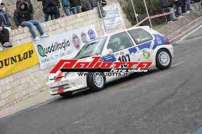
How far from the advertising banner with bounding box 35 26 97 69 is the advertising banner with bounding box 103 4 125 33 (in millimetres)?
2445

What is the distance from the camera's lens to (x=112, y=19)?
28547 millimetres

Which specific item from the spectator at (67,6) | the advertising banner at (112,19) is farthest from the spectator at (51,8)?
the advertising banner at (112,19)

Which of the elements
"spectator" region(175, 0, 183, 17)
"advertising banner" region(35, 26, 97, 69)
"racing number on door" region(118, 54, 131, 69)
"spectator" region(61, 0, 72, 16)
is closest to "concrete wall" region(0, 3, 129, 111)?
"advertising banner" region(35, 26, 97, 69)

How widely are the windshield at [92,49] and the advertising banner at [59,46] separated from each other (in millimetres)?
3438

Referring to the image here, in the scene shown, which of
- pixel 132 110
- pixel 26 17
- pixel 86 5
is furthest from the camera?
pixel 86 5

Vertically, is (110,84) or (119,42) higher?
(119,42)

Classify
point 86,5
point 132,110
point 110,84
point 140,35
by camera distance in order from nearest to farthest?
1. point 132,110
2. point 110,84
3. point 140,35
4. point 86,5

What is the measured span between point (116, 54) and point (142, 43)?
1.13 meters

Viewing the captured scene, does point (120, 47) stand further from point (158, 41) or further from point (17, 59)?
point (17, 59)

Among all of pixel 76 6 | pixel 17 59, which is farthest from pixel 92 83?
pixel 76 6

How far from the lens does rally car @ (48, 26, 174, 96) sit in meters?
17.3

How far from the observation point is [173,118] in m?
10.6

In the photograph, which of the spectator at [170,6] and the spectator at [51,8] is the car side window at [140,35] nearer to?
the spectator at [51,8]

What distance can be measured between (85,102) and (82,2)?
12917 mm
